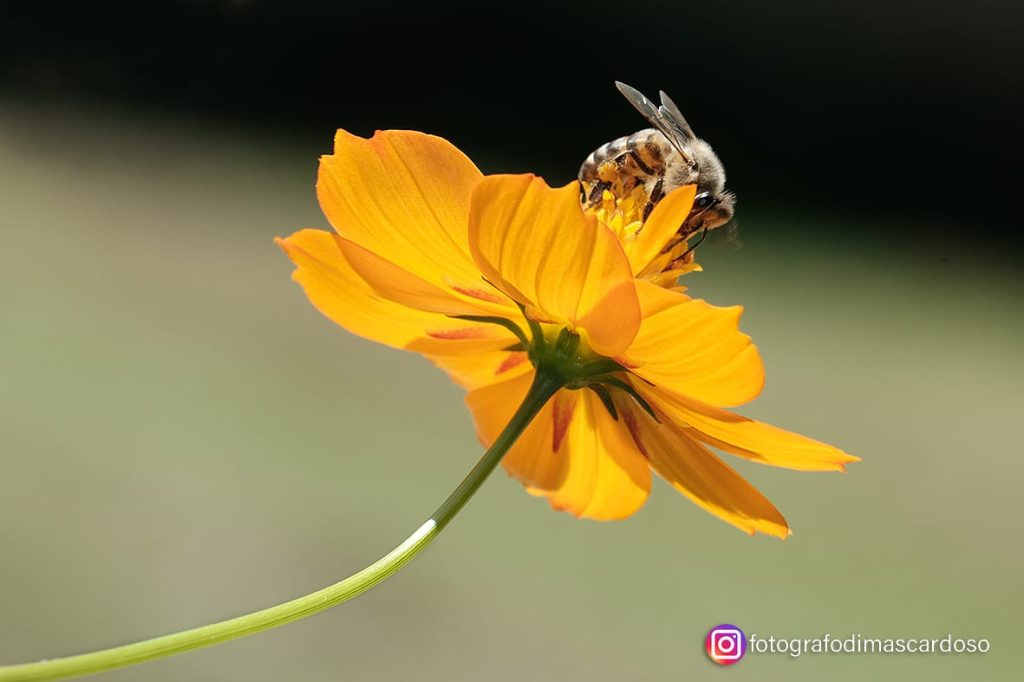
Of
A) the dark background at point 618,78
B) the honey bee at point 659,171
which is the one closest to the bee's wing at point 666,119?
the honey bee at point 659,171

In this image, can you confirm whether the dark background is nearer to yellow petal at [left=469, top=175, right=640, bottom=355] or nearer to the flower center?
the flower center

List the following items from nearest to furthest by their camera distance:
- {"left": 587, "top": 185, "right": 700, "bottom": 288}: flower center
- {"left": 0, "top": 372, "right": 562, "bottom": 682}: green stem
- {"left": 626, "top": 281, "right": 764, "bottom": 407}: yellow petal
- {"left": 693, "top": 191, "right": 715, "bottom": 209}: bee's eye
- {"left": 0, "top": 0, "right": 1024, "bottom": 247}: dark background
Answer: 1. {"left": 0, "top": 372, "right": 562, "bottom": 682}: green stem
2. {"left": 626, "top": 281, "right": 764, "bottom": 407}: yellow petal
3. {"left": 587, "top": 185, "right": 700, "bottom": 288}: flower center
4. {"left": 693, "top": 191, "right": 715, "bottom": 209}: bee's eye
5. {"left": 0, "top": 0, "right": 1024, "bottom": 247}: dark background

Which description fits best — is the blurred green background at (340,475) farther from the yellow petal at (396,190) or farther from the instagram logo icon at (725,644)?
the yellow petal at (396,190)

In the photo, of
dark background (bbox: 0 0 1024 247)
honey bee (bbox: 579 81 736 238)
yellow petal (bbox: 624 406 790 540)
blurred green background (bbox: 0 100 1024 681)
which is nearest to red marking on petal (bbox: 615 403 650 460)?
yellow petal (bbox: 624 406 790 540)

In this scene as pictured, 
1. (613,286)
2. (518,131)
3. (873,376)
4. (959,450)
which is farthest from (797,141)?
(613,286)

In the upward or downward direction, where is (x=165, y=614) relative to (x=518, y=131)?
downward

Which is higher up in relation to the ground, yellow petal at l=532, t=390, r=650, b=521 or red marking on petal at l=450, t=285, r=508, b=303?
red marking on petal at l=450, t=285, r=508, b=303

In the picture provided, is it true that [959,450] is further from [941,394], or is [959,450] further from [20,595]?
[20,595]
